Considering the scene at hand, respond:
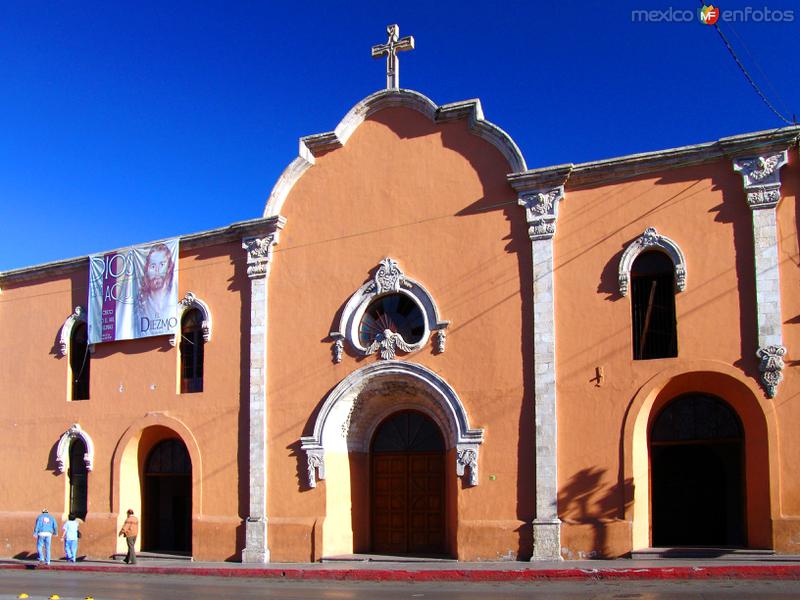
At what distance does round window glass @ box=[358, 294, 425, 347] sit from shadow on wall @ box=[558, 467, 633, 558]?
14.4ft

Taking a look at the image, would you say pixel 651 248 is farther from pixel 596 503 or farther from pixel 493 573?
pixel 493 573

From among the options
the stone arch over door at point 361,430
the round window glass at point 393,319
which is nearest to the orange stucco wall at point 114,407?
the stone arch over door at point 361,430

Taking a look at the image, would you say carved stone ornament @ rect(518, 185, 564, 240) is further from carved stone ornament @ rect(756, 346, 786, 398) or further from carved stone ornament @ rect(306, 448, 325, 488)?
carved stone ornament @ rect(306, 448, 325, 488)

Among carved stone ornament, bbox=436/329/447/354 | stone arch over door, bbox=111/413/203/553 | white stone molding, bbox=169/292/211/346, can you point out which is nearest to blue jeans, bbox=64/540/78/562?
stone arch over door, bbox=111/413/203/553

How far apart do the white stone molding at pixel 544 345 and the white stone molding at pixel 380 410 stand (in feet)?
4.41

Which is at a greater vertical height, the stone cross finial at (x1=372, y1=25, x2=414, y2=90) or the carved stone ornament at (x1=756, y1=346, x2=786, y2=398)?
the stone cross finial at (x1=372, y1=25, x2=414, y2=90)

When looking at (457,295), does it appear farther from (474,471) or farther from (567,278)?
(474,471)

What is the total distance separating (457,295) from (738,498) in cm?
648

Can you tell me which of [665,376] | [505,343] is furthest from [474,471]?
[665,376]

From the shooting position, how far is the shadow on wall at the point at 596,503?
1706 centimetres

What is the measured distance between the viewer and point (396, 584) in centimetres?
1659

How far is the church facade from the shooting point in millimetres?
16969

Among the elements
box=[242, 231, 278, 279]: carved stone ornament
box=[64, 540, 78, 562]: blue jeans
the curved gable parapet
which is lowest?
box=[64, 540, 78, 562]: blue jeans

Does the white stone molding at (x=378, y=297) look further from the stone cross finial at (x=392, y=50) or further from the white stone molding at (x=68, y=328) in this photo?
the white stone molding at (x=68, y=328)
